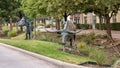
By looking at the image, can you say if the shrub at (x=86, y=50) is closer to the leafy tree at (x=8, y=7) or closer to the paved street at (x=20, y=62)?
the paved street at (x=20, y=62)

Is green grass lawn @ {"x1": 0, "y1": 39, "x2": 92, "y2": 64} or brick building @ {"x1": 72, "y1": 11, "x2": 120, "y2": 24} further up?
brick building @ {"x1": 72, "y1": 11, "x2": 120, "y2": 24}

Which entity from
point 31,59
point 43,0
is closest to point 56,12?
point 43,0

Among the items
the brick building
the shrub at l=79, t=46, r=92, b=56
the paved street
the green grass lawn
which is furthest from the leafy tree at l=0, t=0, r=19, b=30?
the paved street

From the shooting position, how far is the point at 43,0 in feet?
86.5

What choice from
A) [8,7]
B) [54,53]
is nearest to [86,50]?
[54,53]

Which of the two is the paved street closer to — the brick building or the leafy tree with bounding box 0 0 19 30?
the leafy tree with bounding box 0 0 19 30

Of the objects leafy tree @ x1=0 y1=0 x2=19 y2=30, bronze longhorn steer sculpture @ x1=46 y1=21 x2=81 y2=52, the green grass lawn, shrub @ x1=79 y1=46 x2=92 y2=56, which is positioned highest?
leafy tree @ x1=0 y1=0 x2=19 y2=30

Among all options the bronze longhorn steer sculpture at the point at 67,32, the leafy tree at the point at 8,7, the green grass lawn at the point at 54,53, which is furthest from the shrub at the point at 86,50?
the leafy tree at the point at 8,7

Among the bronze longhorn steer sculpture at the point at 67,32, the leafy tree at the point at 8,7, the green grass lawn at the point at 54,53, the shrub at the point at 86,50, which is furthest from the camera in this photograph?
the leafy tree at the point at 8,7

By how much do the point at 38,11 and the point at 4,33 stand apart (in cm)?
1382

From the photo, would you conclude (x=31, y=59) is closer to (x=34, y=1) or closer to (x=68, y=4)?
(x=68, y=4)

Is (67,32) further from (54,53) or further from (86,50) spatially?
(54,53)

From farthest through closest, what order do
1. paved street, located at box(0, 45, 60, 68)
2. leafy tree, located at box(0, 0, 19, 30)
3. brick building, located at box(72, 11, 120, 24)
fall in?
brick building, located at box(72, 11, 120, 24) < leafy tree, located at box(0, 0, 19, 30) < paved street, located at box(0, 45, 60, 68)

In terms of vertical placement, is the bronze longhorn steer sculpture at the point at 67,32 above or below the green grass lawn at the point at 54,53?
above
